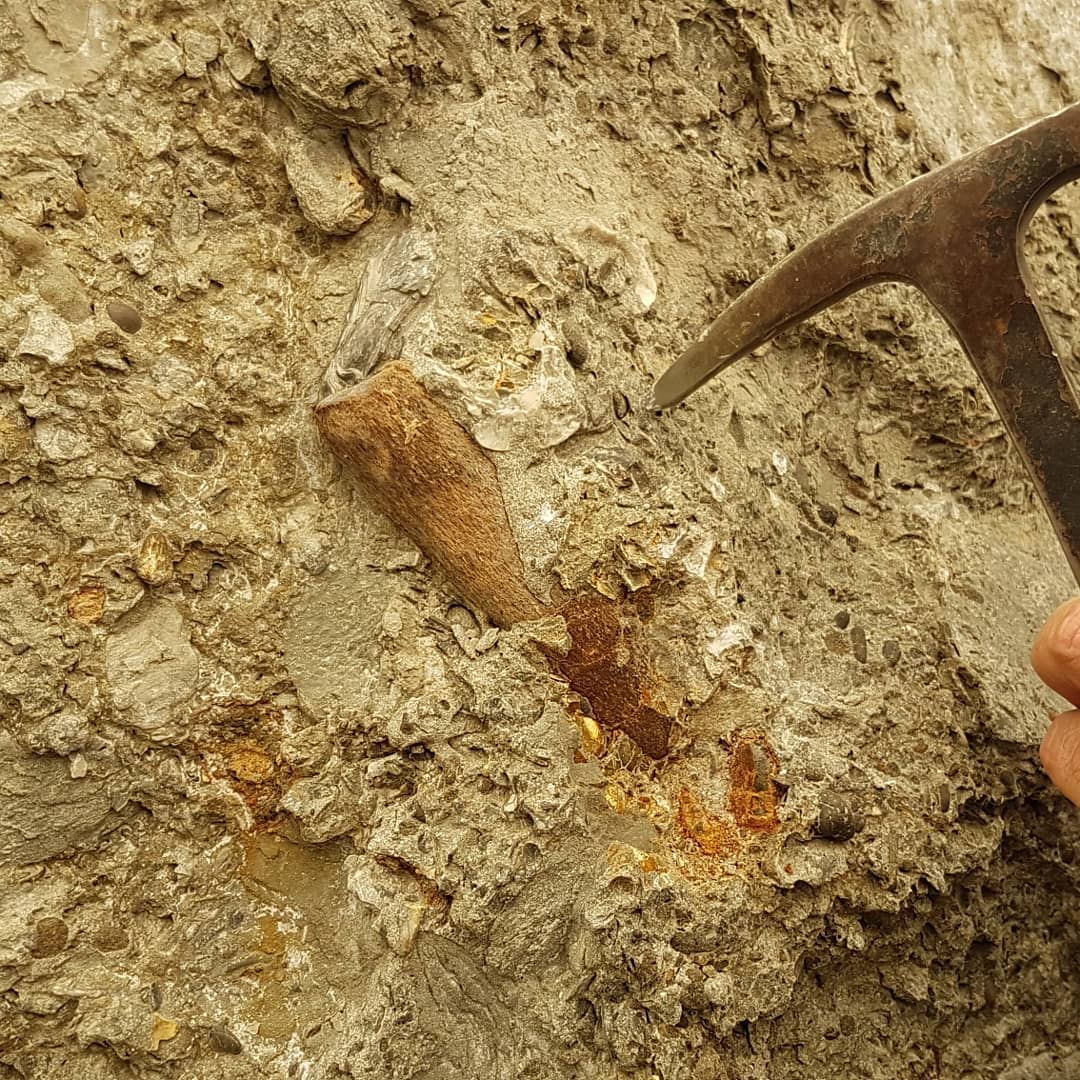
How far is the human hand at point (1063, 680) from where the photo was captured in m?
1.07

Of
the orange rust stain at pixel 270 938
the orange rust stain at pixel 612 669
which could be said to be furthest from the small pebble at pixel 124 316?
the orange rust stain at pixel 270 938

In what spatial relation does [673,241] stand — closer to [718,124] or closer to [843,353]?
[718,124]

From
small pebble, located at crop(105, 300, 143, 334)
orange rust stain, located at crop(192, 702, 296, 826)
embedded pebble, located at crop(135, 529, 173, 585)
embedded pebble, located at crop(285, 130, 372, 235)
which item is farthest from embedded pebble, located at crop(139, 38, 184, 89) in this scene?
orange rust stain, located at crop(192, 702, 296, 826)

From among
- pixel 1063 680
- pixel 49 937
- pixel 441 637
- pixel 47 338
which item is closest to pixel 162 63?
pixel 47 338

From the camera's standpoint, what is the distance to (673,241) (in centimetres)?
135

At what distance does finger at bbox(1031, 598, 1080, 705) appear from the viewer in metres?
1.06

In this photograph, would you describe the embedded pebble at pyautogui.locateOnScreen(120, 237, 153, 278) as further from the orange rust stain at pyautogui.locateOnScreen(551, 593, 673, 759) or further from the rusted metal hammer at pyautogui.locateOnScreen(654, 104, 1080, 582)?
the rusted metal hammer at pyautogui.locateOnScreen(654, 104, 1080, 582)

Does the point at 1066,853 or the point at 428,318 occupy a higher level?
the point at 428,318

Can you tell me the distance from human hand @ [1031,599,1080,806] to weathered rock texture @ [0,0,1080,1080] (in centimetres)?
11

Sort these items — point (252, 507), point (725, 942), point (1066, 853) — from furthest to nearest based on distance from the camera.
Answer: point (1066, 853) → point (252, 507) → point (725, 942)

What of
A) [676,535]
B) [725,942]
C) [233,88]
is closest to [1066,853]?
[725,942]

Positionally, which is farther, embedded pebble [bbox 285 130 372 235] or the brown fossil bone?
embedded pebble [bbox 285 130 372 235]

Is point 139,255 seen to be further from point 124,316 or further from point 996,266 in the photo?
point 996,266

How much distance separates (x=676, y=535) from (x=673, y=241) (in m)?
0.46
